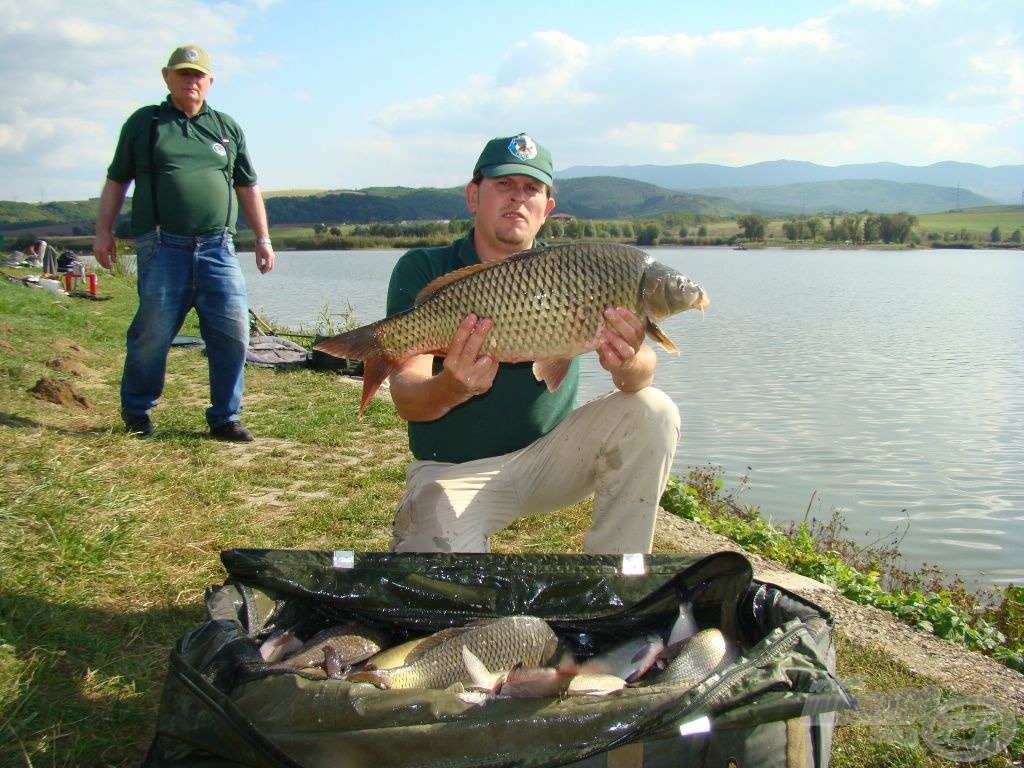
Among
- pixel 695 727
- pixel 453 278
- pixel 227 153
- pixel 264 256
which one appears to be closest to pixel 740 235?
pixel 264 256

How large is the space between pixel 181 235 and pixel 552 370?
2.39 metres

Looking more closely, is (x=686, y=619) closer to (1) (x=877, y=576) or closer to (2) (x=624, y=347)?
(2) (x=624, y=347)

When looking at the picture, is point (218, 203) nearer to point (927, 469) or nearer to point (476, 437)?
point (476, 437)

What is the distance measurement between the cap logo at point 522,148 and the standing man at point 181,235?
2.04m

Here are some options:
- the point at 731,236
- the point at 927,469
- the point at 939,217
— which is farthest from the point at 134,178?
the point at 939,217

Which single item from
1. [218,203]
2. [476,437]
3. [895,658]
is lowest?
[895,658]

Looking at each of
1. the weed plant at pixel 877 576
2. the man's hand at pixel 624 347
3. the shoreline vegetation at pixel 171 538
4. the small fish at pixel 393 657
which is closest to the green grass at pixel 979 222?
the weed plant at pixel 877 576

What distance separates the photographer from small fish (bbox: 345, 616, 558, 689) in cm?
173

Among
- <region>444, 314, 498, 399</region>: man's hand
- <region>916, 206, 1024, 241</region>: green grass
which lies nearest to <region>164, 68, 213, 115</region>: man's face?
<region>444, 314, 498, 399</region>: man's hand

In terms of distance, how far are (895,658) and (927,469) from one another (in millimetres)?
3974

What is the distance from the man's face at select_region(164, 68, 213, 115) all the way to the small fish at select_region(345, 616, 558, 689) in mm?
2990

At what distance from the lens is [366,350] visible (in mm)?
2039

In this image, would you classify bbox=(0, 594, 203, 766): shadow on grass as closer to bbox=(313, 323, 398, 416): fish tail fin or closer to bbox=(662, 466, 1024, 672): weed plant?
bbox=(313, 323, 398, 416): fish tail fin

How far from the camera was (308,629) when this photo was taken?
1989mm
